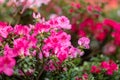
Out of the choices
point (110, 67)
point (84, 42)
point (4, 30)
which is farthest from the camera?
point (110, 67)

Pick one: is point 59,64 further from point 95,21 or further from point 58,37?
point 95,21

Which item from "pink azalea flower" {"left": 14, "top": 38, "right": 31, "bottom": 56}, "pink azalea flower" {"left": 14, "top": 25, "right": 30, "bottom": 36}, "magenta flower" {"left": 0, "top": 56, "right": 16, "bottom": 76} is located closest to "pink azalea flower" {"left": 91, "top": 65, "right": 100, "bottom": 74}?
"pink azalea flower" {"left": 14, "top": 25, "right": 30, "bottom": 36}

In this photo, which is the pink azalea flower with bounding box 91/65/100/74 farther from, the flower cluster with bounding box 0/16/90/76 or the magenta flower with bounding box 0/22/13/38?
the magenta flower with bounding box 0/22/13/38

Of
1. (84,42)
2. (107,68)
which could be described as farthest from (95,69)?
(84,42)

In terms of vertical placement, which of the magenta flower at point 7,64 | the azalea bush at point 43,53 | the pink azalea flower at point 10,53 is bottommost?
the magenta flower at point 7,64

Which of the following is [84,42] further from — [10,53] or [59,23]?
[10,53]

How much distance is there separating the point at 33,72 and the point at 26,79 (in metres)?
0.11

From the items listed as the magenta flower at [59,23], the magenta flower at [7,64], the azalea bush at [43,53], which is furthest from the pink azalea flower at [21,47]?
the magenta flower at [59,23]

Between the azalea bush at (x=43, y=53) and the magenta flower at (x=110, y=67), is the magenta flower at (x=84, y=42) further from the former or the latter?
the magenta flower at (x=110, y=67)

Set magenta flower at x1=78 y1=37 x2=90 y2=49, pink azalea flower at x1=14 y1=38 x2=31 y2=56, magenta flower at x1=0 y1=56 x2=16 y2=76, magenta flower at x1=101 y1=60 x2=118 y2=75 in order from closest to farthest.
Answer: magenta flower at x1=0 y1=56 x2=16 y2=76 → pink azalea flower at x1=14 y1=38 x2=31 y2=56 → magenta flower at x1=78 y1=37 x2=90 y2=49 → magenta flower at x1=101 y1=60 x2=118 y2=75

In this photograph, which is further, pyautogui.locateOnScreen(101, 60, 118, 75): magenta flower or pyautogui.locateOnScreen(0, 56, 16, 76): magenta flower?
pyautogui.locateOnScreen(101, 60, 118, 75): magenta flower

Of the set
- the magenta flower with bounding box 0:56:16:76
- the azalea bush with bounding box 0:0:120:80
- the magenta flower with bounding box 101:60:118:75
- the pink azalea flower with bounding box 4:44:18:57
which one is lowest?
the magenta flower with bounding box 0:56:16:76

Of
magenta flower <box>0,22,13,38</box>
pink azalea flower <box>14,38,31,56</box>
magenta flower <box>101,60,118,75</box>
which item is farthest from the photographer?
magenta flower <box>101,60,118,75</box>

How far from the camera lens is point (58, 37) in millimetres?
2250
